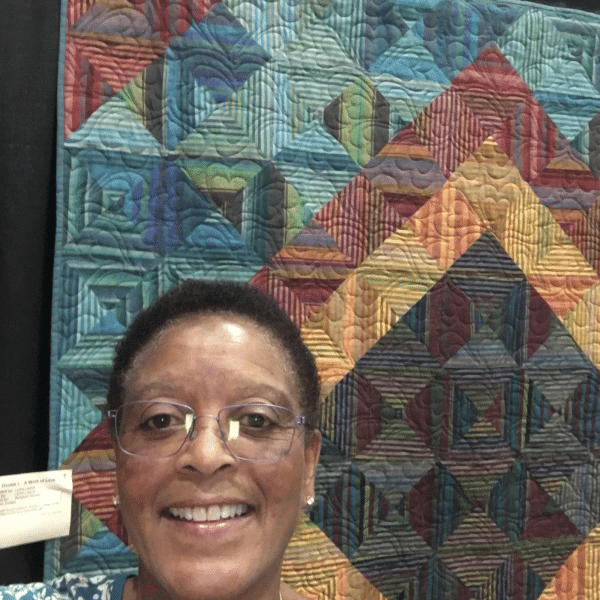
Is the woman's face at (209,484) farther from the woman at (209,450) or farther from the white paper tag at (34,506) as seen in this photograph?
the white paper tag at (34,506)

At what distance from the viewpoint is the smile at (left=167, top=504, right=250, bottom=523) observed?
32.5 inches

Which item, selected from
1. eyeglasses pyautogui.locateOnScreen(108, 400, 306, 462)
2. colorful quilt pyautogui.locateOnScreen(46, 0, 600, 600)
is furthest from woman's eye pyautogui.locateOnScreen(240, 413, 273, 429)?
colorful quilt pyautogui.locateOnScreen(46, 0, 600, 600)

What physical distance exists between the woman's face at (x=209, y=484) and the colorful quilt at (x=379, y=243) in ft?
1.39

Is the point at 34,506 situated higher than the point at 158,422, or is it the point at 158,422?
the point at 158,422

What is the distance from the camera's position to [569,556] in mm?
1491

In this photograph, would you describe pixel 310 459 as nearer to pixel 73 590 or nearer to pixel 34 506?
pixel 73 590

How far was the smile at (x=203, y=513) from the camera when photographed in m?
0.83

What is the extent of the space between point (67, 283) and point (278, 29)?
63 cm

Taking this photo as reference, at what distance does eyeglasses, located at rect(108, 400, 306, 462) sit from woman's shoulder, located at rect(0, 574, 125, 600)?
0.76 feet

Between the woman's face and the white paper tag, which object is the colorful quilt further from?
the woman's face

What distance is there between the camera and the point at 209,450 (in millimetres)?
824

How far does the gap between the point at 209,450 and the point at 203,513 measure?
77 mm

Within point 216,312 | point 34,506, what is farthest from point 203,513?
point 34,506

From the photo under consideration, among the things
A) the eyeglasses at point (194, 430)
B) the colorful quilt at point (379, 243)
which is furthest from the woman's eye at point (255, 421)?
the colorful quilt at point (379, 243)
